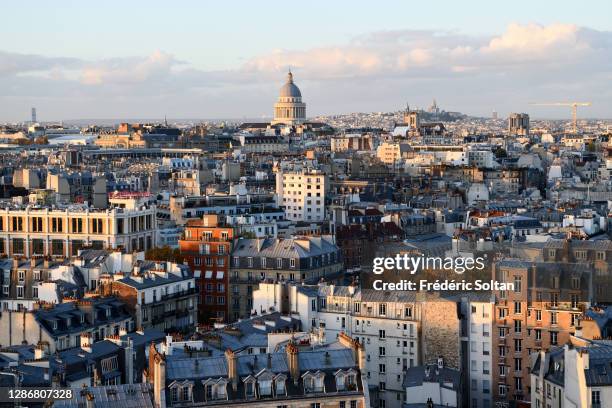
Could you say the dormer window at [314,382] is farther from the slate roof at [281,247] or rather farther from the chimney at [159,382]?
the slate roof at [281,247]

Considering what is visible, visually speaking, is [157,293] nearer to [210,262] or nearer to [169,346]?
[210,262]

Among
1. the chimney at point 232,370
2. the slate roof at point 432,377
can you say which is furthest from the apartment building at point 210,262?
the chimney at point 232,370

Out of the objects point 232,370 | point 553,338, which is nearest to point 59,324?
point 232,370

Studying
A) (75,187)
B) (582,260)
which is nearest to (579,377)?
(582,260)

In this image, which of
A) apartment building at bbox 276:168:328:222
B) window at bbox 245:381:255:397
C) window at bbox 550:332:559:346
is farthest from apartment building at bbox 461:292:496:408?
apartment building at bbox 276:168:328:222

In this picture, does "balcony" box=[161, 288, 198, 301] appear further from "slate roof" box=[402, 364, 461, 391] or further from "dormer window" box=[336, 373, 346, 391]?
"dormer window" box=[336, 373, 346, 391]

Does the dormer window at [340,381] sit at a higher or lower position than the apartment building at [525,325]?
higher
